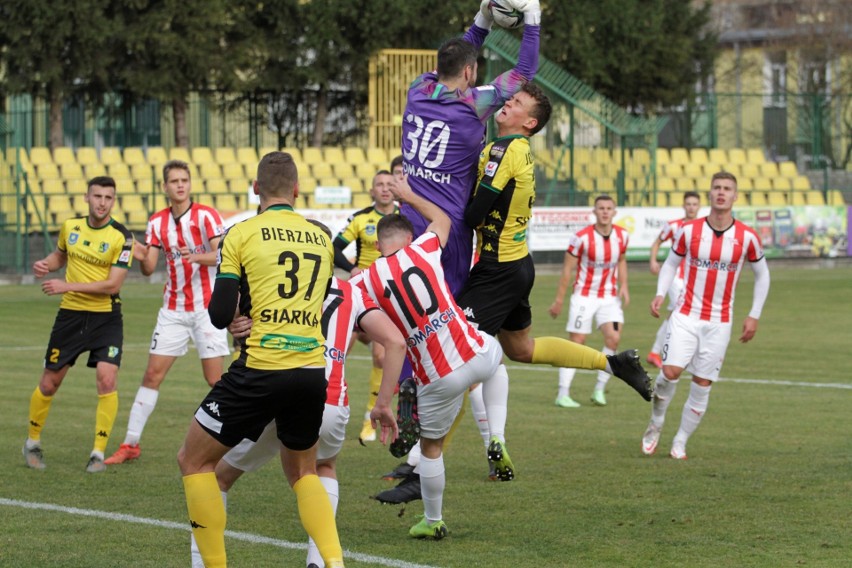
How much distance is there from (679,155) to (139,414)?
32263 millimetres

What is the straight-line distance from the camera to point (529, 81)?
8.42m

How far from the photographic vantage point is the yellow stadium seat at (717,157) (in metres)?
41.3

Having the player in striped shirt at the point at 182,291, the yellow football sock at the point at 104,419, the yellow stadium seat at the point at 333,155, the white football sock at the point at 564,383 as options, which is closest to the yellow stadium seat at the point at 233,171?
the yellow stadium seat at the point at 333,155

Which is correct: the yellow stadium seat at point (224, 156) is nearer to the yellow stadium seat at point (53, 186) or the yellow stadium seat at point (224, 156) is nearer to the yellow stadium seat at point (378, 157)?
the yellow stadium seat at point (378, 157)

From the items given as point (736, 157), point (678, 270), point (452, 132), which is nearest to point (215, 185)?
point (736, 157)

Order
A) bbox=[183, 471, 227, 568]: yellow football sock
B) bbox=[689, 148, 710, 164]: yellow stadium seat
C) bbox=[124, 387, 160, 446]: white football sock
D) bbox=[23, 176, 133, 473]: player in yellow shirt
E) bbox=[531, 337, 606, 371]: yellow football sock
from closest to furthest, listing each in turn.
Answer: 1. bbox=[183, 471, 227, 568]: yellow football sock
2. bbox=[531, 337, 606, 371]: yellow football sock
3. bbox=[23, 176, 133, 473]: player in yellow shirt
4. bbox=[124, 387, 160, 446]: white football sock
5. bbox=[689, 148, 710, 164]: yellow stadium seat

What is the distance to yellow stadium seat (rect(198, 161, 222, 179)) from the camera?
33.6m

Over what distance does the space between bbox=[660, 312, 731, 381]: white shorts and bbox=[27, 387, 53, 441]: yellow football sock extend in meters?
4.66

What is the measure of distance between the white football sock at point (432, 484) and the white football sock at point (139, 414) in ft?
11.4

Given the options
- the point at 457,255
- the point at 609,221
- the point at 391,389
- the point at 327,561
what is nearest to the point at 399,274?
the point at 391,389

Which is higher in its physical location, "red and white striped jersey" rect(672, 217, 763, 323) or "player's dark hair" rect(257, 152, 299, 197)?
"player's dark hair" rect(257, 152, 299, 197)

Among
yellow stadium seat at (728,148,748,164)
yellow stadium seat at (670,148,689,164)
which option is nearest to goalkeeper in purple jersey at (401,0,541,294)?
yellow stadium seat at (670,148,689,164)

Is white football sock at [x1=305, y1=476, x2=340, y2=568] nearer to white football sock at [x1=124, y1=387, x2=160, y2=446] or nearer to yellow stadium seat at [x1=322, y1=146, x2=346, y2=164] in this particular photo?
white football sock at [x1=124, y1=387, x2=160, y2=446]

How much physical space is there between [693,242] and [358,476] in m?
3.22
